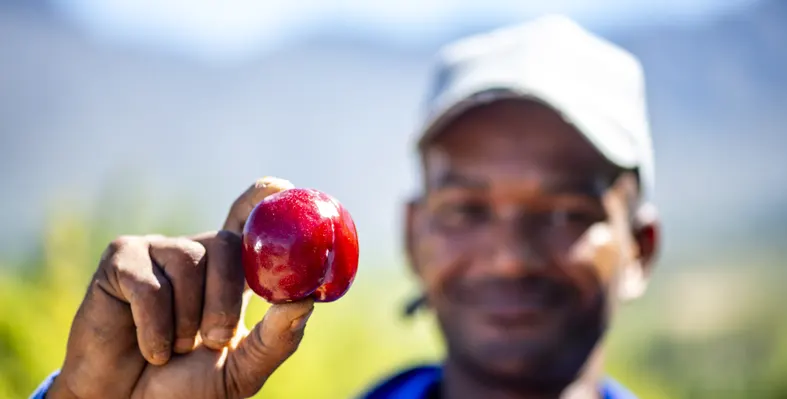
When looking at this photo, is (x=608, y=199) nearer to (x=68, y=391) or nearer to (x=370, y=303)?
(x=68, y=391)

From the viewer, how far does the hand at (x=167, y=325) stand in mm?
1161

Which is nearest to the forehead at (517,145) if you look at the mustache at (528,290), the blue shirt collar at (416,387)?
the mustache at (528,290)

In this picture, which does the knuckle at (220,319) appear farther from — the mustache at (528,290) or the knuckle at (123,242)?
the mustache at (528,290)

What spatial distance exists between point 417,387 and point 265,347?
1268mm

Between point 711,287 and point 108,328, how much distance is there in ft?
15.5

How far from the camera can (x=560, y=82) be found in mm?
2119

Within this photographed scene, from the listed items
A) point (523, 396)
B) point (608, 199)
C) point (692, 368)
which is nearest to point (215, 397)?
point (523, 396)

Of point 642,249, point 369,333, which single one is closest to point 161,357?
point 642,249

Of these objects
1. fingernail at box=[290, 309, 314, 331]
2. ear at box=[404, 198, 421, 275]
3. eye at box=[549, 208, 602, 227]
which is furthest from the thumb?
ear at box=[404, 198, 421, 275]

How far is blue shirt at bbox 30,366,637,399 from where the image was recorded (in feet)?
7.32

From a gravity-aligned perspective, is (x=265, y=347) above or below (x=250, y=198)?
below

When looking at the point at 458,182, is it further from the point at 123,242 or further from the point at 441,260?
the point at 123,242

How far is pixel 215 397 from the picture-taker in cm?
117

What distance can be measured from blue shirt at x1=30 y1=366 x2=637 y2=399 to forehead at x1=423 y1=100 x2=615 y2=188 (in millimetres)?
575
